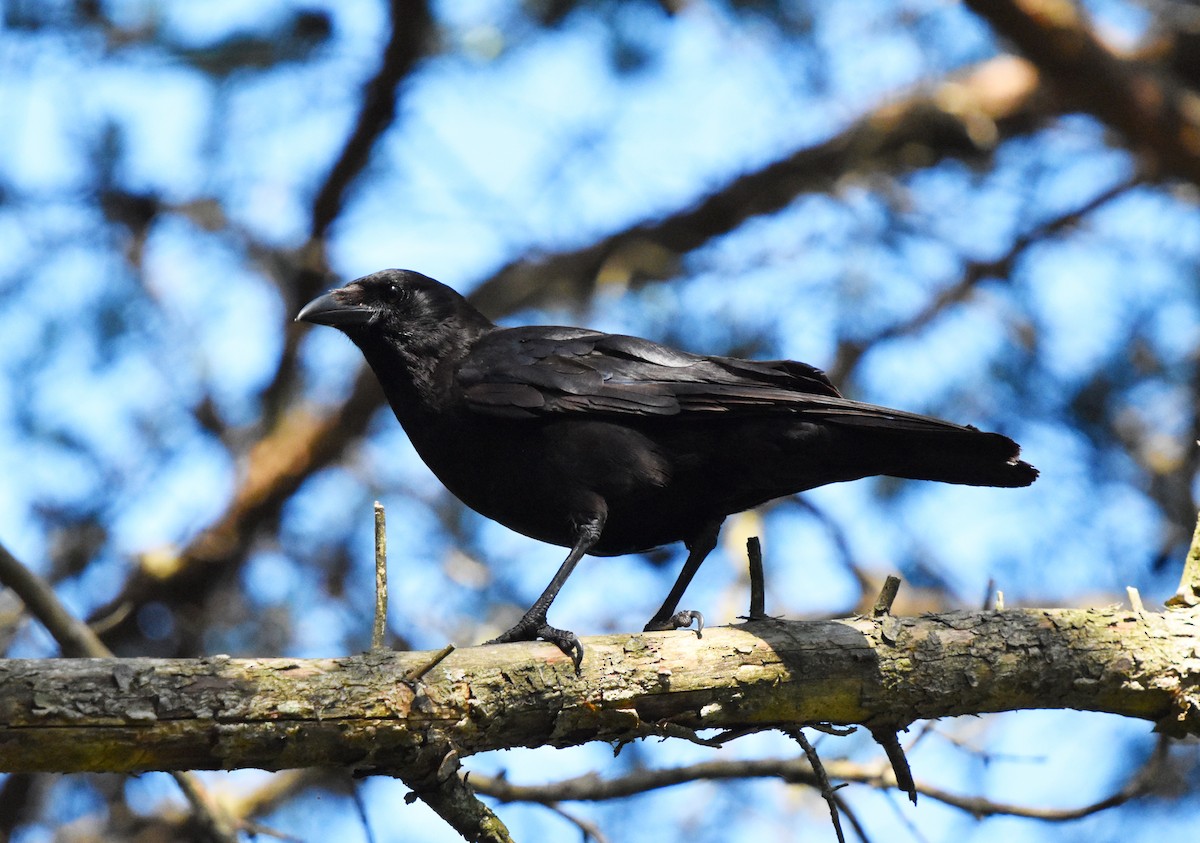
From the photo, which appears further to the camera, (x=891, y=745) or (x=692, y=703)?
(x=891, y=745)

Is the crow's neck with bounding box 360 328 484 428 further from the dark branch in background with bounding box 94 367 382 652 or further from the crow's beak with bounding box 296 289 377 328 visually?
the dark branch in background with bounding box 94 367 382 652

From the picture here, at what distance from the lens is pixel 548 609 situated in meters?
3.72

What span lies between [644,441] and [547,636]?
91cm

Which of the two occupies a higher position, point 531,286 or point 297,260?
point 531,286

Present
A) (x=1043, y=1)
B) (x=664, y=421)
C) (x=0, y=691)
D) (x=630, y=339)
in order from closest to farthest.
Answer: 1. (x=0, y=691)
2. (x=664, y=421)
3. (x=630, y=339)
4. (x=1043, y=1)

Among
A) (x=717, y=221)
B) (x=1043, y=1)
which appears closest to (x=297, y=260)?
(x=717, y=221)

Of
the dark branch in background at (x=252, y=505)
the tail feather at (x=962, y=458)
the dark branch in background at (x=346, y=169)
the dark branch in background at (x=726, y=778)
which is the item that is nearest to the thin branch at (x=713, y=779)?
the dark branch in background at (x=726, y=778)

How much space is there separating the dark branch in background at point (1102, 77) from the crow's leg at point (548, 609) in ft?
13.2

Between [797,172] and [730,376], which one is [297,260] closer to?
[797,172]

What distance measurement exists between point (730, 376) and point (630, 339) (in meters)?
0.45

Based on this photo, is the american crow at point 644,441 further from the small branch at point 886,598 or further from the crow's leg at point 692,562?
the small branch at point 886,598

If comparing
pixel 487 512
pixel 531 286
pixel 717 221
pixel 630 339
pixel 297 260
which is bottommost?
pixel 487 512

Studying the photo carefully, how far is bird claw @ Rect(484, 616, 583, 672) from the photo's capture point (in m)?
3.10

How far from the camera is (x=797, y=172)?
301 inches
